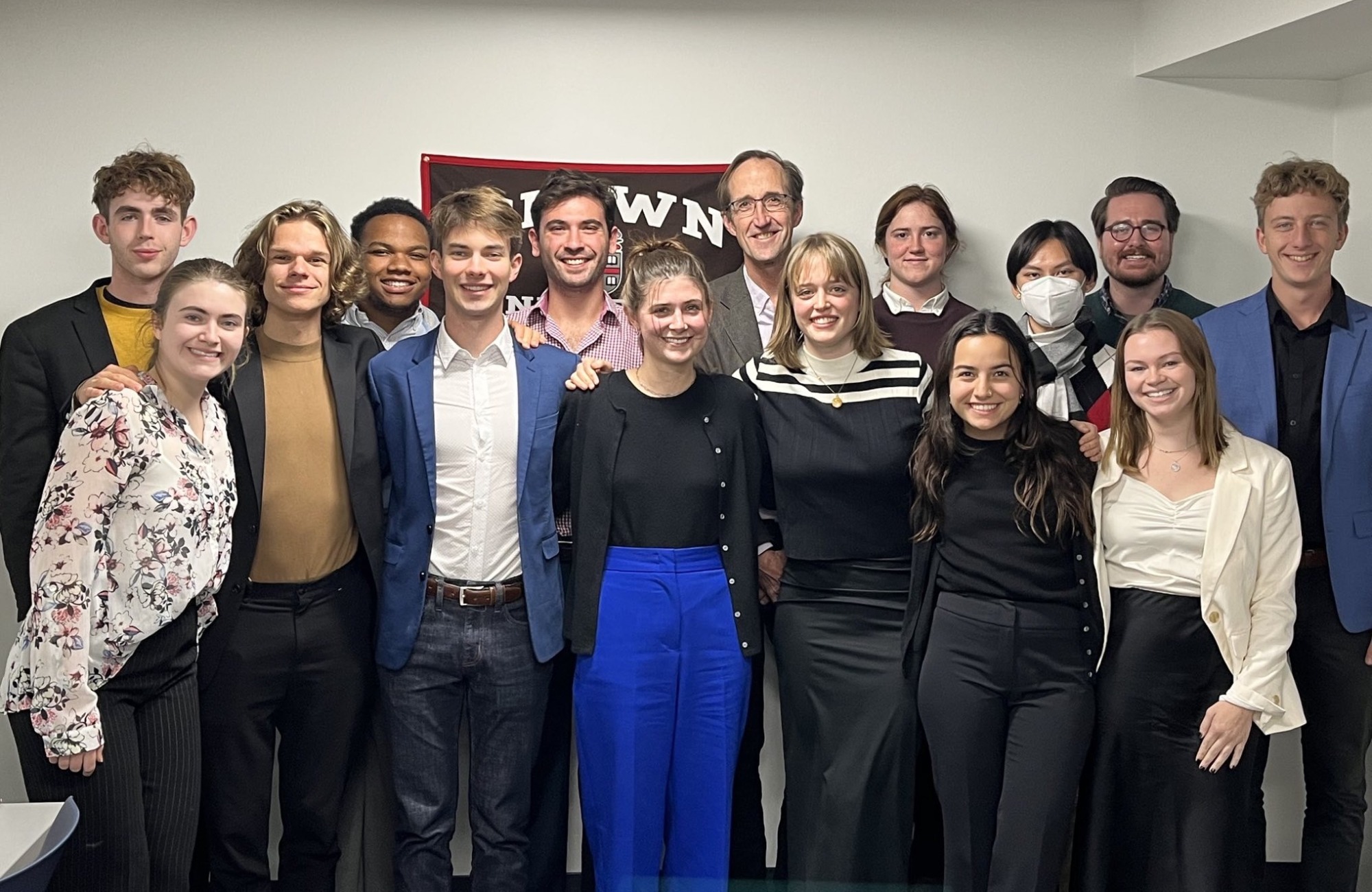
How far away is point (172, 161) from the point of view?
3.22m

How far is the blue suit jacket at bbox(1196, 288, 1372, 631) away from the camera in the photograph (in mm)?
3146

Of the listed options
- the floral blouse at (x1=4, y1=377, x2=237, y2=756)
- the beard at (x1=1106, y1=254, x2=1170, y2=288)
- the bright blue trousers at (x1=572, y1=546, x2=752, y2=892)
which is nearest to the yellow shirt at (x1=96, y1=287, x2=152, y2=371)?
the floral blouse at (x1=4, y1=377, x2=237, y2=756)

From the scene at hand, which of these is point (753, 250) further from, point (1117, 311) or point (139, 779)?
point (139, 779)

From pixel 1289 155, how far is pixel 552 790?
10.9 feet

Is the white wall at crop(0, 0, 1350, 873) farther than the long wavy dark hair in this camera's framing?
Yes

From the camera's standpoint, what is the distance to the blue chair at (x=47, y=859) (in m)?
1.83

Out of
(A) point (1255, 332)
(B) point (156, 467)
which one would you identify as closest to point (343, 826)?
(B) point (156, 467)

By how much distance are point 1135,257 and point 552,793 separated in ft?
8.11

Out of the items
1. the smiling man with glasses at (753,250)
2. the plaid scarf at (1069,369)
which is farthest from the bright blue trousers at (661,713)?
the plaid scarf at (1069,369)

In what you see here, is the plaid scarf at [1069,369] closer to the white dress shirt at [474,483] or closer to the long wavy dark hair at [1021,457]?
the long wavy dark hair at [1021,457]

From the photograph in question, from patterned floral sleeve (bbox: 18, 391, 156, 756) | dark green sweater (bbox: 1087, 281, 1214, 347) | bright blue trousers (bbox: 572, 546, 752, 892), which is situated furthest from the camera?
dark green sweater (bbox: 1087, 281, 1214, 347)

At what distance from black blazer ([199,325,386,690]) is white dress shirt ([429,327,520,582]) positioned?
0.18 meters

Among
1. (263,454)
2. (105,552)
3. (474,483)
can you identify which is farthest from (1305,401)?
(105,552)

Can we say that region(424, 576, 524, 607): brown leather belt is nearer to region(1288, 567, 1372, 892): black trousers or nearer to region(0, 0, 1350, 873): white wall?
region(0, 0, 1350, 873): white wall
